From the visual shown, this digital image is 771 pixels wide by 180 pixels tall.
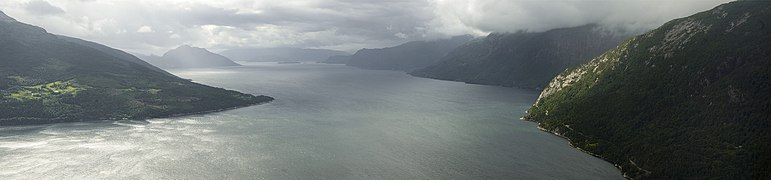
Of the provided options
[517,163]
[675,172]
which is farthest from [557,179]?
[675,172]

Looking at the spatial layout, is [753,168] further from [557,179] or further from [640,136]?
[557,179]

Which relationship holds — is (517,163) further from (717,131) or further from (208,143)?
(208,143)

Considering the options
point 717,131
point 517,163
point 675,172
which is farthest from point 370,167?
point 717,131

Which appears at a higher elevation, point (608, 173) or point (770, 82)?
point (770, 82)

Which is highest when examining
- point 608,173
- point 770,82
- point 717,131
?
point 770,82

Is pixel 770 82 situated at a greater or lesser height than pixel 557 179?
greater

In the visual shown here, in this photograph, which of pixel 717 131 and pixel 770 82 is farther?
pixel 770 82

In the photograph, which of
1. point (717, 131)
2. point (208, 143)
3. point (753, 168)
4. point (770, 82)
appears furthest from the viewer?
point (208, 143)

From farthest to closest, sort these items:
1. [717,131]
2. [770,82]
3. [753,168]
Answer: [770,82], [717,131], [753,168]

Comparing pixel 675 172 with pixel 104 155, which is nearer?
pixel 675 172
